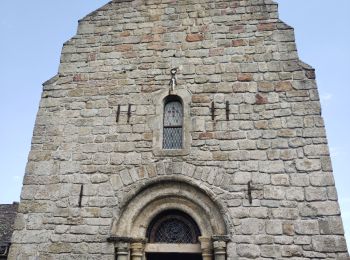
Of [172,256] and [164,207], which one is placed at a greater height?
[164,207]

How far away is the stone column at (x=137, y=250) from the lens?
20.0 ft

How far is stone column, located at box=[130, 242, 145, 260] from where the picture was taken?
6.09m

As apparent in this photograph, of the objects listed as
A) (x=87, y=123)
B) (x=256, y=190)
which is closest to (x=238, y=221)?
(x=256, y=190)

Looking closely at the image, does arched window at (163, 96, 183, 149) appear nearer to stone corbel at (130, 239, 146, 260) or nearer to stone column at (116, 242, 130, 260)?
stone corbel at (130, 239, 146, 260)

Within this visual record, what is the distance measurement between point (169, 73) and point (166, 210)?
108 inches

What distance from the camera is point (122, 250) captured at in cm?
600

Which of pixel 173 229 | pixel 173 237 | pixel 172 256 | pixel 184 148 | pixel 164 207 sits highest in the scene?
pixel 184 148

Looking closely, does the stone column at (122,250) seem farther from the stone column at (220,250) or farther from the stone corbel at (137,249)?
the stone column at (220,250)

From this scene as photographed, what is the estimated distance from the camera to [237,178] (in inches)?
246

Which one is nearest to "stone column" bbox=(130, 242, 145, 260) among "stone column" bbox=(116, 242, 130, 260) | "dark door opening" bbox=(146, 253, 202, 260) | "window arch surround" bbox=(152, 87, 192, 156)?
"stone column" bbox=(116, 242, 130, 260)

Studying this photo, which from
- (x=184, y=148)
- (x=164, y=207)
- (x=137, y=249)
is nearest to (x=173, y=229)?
(x=164, y=207)

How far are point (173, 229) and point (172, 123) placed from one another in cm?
200

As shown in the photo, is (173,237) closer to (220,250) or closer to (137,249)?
(137,249)

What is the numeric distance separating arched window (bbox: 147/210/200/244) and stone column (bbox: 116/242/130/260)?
19.7 inches
